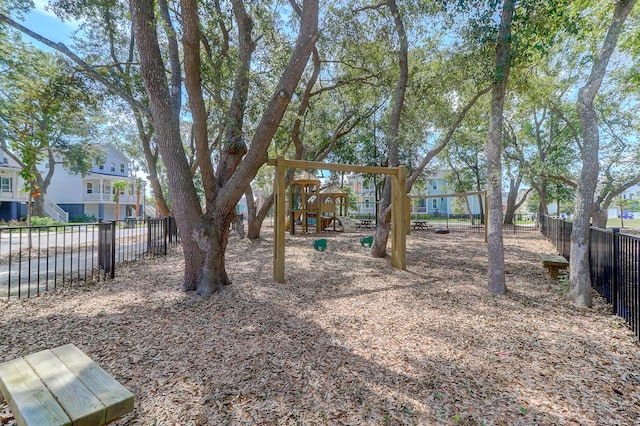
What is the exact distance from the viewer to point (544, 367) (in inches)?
114

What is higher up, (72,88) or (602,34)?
(602,34)

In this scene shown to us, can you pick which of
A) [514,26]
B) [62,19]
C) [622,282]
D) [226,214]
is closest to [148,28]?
[226,214]

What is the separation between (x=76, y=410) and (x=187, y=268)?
11.8 ft

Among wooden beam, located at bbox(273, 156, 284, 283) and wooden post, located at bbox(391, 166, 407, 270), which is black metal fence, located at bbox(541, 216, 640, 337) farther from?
wooden beam, located at bbox(273, 156, 284, 283)

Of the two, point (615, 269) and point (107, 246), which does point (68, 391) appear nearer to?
point (107, 246)

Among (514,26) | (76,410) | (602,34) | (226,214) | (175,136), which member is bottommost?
(76,410)

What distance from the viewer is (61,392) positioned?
1.80 m

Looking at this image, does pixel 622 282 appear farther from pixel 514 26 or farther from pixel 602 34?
pixel 602 34

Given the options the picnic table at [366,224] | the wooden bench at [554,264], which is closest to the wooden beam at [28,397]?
the wooden bench at [554,264]

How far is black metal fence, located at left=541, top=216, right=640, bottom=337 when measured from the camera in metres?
3.69

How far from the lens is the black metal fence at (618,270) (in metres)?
3.69

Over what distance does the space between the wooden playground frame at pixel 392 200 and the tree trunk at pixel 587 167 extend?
126 inches

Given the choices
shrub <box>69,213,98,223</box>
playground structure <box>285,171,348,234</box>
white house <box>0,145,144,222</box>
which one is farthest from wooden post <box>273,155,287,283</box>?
shrub <box>69,213,98,223</box>

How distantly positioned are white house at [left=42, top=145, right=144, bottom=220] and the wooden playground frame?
28242 millimetres
